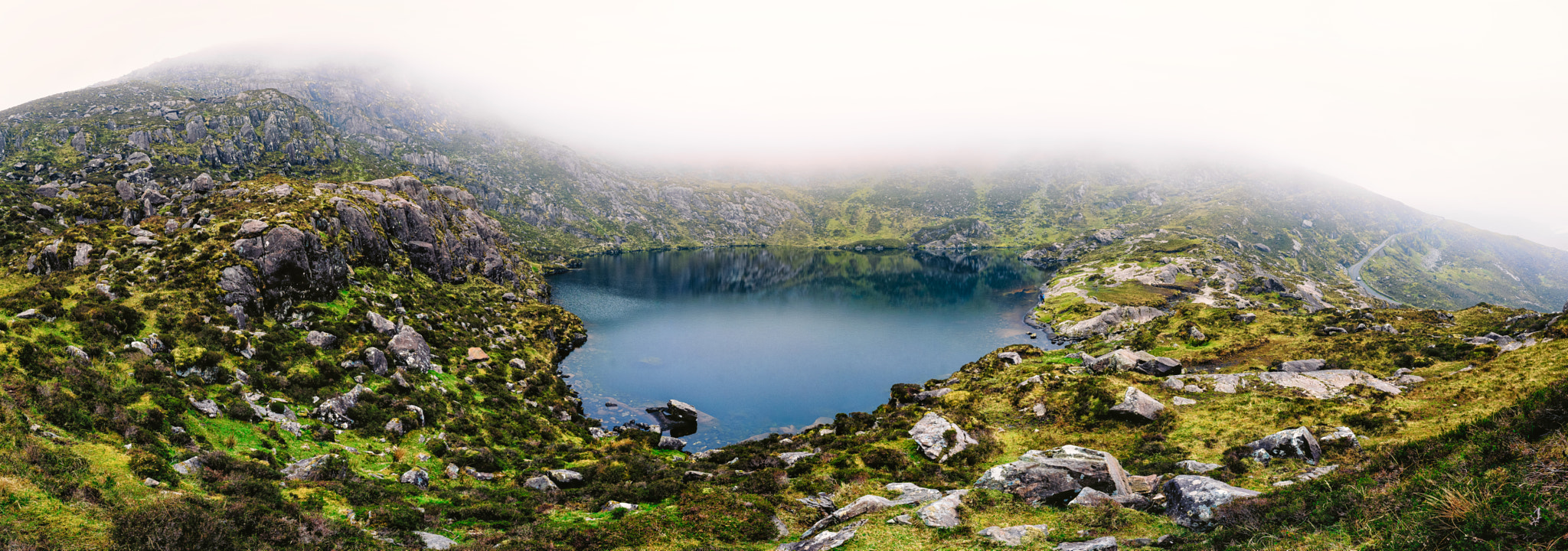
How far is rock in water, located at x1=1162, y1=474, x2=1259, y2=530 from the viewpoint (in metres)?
17.6

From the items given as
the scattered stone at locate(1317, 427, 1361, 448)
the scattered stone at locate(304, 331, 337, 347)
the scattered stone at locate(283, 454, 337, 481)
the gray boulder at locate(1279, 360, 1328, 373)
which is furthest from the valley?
the scattered stone at locate(304, 331, 337, 347)

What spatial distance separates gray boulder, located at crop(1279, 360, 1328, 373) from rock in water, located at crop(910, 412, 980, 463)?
34173mm

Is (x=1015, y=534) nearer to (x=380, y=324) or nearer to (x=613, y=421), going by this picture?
(x=613, y=421)

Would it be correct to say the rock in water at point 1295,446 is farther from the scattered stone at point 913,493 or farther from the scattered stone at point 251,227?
the scattered stone at point 251,227

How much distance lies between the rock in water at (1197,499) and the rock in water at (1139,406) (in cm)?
2103

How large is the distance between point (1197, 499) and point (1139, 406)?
937 inches

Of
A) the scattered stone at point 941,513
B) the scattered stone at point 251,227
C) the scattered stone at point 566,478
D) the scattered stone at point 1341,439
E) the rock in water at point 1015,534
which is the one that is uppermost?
the scattered stone at point 251,227

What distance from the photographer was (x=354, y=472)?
29328mm

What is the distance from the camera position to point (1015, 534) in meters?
19.3

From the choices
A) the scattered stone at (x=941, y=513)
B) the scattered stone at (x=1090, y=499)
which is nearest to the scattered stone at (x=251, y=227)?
the scattered stone at (x=941, y=513)

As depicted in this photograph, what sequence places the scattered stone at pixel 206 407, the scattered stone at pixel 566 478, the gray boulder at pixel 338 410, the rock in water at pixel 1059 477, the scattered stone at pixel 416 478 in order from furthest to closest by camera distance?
the gray boulder at pixel 338 410 < the scattered stone at pixel 566 478 < the scattered stone at pixel 416 478 < the scattered stone at pixel 206 407 < the rock in water at pixel 1059 477

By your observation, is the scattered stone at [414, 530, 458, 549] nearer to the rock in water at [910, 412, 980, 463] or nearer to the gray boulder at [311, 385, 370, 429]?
the gray boulder at [311, 385, 370, 429]

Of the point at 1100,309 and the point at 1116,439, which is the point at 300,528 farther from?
the point at 1100,309

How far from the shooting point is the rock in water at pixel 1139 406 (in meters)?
38.2
